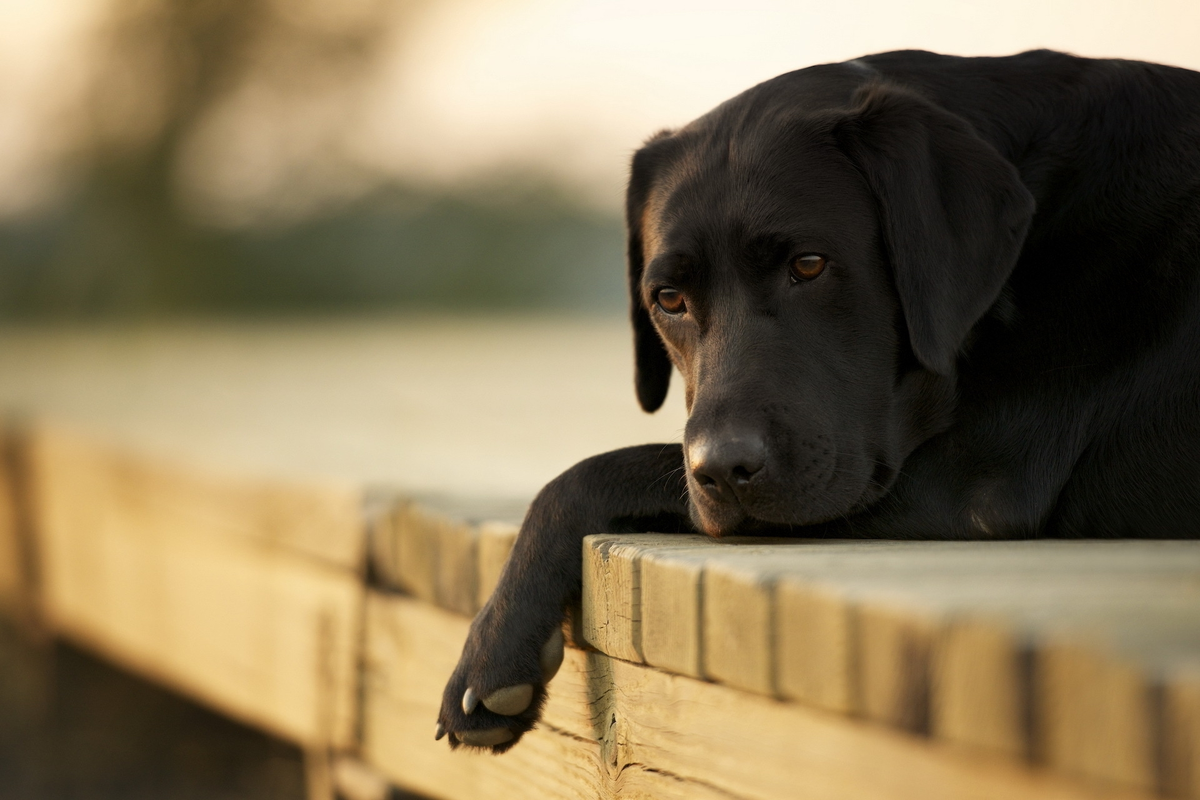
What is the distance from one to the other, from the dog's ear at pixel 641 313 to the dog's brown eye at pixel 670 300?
289 mm

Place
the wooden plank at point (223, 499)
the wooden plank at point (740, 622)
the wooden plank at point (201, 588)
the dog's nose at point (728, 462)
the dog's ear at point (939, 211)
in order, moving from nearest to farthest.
→ the wooden plank at point (740, 622) < the dog's nose at point (728, 462) < the dog's ear at point (939, 211) < the wooden plank at point (223, 499) < the wooden plank at point (201, 588)

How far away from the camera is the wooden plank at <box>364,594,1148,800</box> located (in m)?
1.27

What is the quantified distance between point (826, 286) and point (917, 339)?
0.19 m

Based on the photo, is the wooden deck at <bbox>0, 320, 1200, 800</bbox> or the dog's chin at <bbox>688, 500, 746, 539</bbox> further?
the dog's chin at <bbox>688, 500, 746, 539</bbox>

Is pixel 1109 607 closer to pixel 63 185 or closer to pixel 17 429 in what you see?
pixel 17 429

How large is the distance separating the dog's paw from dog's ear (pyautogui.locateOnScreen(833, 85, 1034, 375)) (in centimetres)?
82

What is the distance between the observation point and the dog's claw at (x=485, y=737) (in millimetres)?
2086

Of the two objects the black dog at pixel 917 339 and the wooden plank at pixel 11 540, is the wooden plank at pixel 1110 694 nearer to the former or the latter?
the black dog at pixel 917 339

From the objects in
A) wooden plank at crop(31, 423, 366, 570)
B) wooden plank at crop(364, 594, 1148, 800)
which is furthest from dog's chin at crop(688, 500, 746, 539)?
wooden plank at crop(31, 423, 366, 570)

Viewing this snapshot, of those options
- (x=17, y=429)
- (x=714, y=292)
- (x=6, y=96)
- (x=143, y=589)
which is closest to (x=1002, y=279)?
(x=714, y=292)

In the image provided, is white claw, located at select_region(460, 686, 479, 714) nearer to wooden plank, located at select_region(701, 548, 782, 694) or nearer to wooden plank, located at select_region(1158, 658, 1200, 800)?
wooden plank, located at select_region(701, 548, 782, 694)

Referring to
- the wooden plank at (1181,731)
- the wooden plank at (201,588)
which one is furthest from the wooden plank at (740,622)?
the wooden plank at (201,588)

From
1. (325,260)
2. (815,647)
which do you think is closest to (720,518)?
(815,647)

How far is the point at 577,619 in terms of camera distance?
217cm
